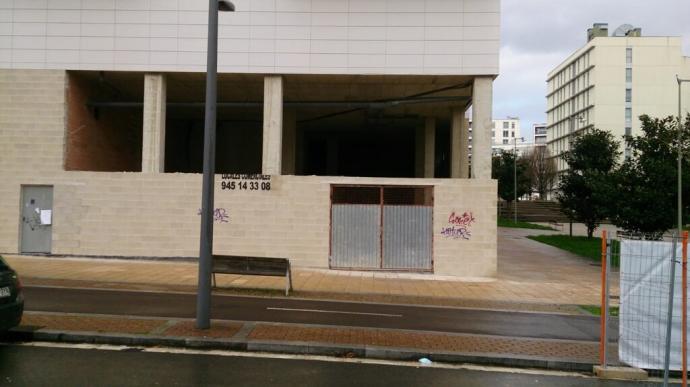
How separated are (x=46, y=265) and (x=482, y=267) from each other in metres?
13.1

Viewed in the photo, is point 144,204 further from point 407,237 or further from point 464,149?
point 464,149

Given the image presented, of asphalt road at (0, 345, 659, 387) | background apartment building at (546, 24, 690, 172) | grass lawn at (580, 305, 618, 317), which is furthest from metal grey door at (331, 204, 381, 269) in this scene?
background apartment building at (546, 24, 690, 172)

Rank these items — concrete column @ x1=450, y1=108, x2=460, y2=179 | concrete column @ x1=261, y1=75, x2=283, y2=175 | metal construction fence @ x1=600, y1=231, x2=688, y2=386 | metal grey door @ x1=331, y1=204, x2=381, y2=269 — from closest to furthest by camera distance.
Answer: metal construction fence @ x1=600, y1=231, x2=688, y2=386 < metal grey door @ x1=331, y1=204, x2=381, y2=269 < concrete column @ x1=261, y1=75, x2=283, y2=175 < concrete column @ x1=450, y1=108, x2=460, y2=179

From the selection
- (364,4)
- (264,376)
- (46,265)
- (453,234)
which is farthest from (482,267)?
(46,265)

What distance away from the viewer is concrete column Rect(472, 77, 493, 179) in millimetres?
16931

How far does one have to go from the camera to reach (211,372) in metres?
6.11

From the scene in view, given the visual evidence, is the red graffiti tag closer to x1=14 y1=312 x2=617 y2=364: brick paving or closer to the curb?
x1=14 y1=312 x2=617 y2=364: brick paving

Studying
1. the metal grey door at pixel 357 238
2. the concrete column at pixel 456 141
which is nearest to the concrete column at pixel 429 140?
the concrete column at pixel 456 141

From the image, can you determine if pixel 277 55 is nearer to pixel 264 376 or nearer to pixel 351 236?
pixel 351 236

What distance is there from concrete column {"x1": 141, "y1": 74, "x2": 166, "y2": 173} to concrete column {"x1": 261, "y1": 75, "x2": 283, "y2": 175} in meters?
3.59

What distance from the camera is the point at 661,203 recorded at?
63.4 feet

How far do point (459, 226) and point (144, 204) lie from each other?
10237 millimetres

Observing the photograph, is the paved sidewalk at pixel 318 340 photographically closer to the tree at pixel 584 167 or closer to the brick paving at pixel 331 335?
the brick paving at pixel 331 335

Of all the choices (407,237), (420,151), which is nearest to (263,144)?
(407,237)
